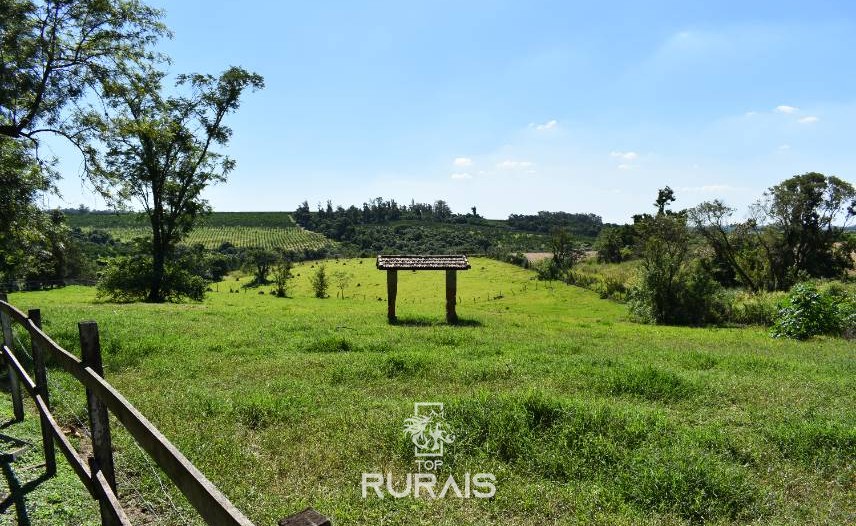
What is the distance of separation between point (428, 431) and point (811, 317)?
21.9 meters

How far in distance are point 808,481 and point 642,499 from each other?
2234mm

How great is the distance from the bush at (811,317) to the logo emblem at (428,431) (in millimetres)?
20470

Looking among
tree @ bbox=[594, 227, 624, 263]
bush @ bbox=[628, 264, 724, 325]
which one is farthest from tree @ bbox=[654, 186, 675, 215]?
bush @ bbox=[628, 264, 724, 325]

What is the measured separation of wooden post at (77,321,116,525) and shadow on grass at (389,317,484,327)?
16.8 metres

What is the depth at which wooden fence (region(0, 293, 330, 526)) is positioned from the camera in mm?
2145

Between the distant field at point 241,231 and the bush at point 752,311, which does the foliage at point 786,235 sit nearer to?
the bush at point 752,311

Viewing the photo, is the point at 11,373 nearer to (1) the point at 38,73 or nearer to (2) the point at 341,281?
(1) the point at 38,73

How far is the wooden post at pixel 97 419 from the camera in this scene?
3.90m

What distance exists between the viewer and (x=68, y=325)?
48.2ft

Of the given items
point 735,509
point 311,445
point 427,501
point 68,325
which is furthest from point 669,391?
point 68,325

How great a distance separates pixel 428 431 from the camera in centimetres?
680

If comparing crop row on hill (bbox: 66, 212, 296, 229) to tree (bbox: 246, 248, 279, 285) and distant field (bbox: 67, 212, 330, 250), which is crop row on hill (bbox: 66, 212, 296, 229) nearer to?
distant field (bbox: 67, 212, 330, 250)

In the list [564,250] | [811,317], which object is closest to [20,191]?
[811,317]

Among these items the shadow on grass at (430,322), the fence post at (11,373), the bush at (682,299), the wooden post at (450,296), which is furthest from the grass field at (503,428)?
the bush at (682,299)
